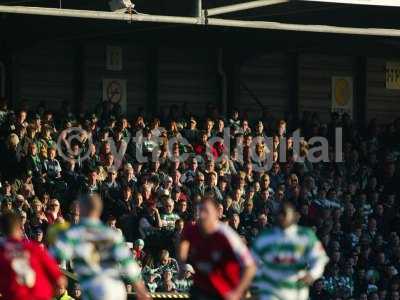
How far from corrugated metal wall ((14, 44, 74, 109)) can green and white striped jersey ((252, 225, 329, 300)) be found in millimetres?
15182

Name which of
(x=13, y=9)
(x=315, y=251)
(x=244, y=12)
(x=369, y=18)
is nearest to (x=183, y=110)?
(x=244, y=12)

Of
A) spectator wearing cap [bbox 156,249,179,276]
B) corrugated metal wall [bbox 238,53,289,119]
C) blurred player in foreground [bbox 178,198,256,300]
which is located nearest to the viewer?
blurred player in foreground [bbox 178,198,256,300]

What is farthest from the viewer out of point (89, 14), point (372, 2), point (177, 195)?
point (372, 2)

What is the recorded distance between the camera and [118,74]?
33.0 meters

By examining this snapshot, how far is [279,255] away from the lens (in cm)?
1658

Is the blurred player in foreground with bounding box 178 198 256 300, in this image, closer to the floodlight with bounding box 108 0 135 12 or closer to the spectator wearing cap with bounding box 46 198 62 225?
the spectator wearing cap with bounding box 46 198 62 225

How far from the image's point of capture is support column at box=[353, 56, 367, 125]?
36428mm

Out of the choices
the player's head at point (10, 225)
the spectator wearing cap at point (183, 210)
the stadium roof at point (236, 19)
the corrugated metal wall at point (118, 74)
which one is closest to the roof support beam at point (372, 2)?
the stadium roof at point (236, 19)

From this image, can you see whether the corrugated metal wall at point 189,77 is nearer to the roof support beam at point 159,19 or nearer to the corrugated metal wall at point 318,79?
the corrugated metal wall at point 318,79

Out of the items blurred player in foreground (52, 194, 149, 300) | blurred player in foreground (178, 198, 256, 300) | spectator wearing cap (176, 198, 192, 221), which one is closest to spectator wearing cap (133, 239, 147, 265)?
spectator wearing cap (176, 198, 192, 221)

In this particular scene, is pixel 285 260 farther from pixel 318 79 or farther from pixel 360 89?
pixel 360 89

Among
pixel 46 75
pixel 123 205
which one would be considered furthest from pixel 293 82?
pixel 123 205

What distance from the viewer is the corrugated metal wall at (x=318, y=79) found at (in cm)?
3575

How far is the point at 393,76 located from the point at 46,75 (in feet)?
29.5
